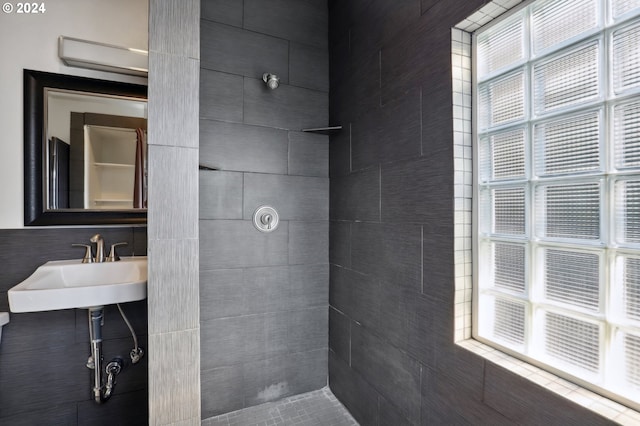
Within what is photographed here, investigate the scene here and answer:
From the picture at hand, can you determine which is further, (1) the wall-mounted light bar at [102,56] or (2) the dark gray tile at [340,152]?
(2) the dark gray tile at [340,152]

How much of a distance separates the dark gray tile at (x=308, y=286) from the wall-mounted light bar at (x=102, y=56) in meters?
1.51

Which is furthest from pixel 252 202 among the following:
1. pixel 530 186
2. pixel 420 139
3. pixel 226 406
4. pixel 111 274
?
pixel 530 186

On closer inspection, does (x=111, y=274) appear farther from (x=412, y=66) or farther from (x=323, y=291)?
(x=412, y=66)

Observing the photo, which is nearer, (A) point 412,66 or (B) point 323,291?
(A) point 412,66

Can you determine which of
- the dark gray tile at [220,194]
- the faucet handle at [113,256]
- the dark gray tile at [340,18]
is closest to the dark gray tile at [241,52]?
the dark gray tile at [340,18]

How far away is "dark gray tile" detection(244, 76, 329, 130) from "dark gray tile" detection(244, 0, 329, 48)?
1.10 feet

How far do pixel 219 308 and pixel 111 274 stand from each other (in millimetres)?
616

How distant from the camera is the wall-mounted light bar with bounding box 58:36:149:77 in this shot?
1.72m

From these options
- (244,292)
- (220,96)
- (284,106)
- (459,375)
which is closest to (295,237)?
(244,292)

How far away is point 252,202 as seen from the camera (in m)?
2.01

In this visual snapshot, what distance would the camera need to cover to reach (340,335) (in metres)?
2.09

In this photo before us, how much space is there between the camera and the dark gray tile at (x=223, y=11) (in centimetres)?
190

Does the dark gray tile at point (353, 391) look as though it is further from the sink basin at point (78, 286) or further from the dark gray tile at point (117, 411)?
the sink basin at point (78, 286)

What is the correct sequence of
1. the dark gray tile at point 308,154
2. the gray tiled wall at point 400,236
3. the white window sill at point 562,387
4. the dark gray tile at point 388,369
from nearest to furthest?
the white window sill at point 562,387 < the gray tiled wall at point 400,236 < the dark gray tile at point 388,369 < the dark gray tile at point 308,154
